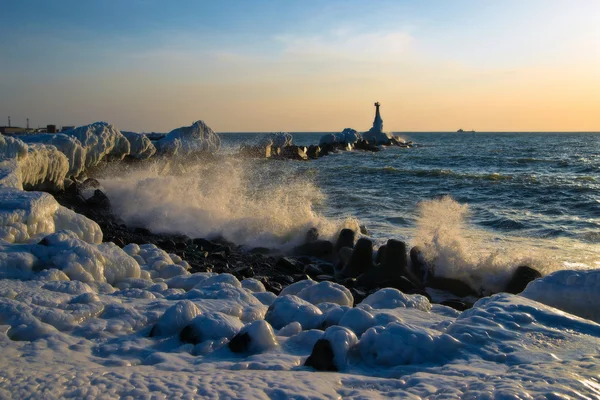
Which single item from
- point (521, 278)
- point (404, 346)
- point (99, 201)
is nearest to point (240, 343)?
point (404, 346)

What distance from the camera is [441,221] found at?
43.6 ft

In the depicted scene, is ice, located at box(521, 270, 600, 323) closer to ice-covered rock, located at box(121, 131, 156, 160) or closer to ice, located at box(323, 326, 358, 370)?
ice, located at box(323, 326, 358, 370)

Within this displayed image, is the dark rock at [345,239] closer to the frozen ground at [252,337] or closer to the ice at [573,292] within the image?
the frozen ground at [252,337]

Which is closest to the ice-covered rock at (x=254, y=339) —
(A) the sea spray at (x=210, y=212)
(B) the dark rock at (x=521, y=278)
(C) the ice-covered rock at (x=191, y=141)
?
(B) the dark rock at (x=521, y=278)

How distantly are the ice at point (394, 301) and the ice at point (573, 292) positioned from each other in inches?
46.2

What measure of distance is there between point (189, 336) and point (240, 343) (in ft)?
1.45

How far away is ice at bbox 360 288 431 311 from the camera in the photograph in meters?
5.75

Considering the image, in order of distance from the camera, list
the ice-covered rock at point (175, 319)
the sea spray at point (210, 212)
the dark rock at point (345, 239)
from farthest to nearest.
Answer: the sea spray at point (210, 212) → the dark rock at point (345, 239) → the ice-covered rock at point (175, 319)

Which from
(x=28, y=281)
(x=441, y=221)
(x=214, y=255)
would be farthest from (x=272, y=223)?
(x=28, y=281)

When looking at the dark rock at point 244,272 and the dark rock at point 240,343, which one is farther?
the dark rock at point 244,272

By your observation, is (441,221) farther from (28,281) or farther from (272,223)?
(28,281)

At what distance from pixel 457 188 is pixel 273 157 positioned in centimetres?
2293

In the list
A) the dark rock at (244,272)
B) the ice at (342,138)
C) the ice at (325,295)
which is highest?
the ice at (342,138)

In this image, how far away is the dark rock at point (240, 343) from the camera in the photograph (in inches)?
161
